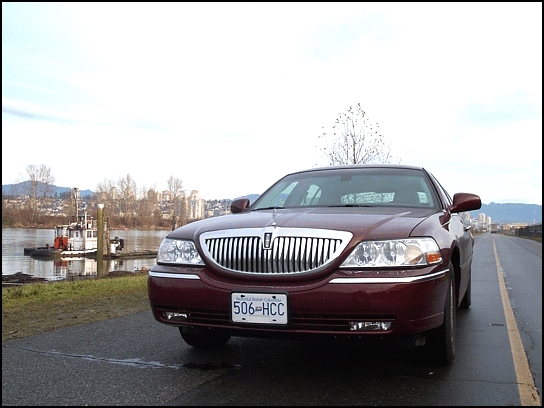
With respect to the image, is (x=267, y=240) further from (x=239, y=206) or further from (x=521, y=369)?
(x=521, y=369)

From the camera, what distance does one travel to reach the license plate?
3281 millimetres

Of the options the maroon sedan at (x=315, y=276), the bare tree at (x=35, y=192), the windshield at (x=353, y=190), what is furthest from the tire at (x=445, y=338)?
the bare tree at (x=35, y=192)

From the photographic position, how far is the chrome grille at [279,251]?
3.33 metres

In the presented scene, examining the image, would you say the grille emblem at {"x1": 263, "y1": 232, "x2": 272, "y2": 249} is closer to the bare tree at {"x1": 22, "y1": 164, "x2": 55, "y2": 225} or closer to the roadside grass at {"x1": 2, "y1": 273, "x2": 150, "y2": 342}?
the roadside grass at {"x1": 2, "y1": 273, "x2": 150, "y2": 342}

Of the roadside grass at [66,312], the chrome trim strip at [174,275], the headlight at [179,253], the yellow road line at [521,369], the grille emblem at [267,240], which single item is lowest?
the roadside grass at [66,312]

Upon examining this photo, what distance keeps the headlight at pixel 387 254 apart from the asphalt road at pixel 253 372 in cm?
78

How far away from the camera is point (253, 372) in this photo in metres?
3.75

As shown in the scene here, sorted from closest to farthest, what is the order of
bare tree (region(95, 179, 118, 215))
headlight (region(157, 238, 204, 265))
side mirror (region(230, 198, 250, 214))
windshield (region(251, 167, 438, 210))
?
headlight (region(157, 238, 204, 265)) → windshield (region(251, 167, 438, 210)) → side mirror (region(230, 198, 250, 214)) → bare tree (region(95, 179, 118, 215))

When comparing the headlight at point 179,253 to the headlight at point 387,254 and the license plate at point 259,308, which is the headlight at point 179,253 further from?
the headlight at point 387,254

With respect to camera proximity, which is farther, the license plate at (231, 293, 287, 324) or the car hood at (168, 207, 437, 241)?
the car hood at (168, 207, 437, 241)

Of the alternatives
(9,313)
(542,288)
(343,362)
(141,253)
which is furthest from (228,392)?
(141,253)

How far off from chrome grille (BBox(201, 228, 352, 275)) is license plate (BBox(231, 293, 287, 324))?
16 cm

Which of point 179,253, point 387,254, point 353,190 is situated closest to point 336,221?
point 387,254

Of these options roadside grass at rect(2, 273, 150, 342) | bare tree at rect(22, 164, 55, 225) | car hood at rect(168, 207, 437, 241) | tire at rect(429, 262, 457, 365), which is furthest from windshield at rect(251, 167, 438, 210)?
bare tree at rect(22, 164, 55, 225)
